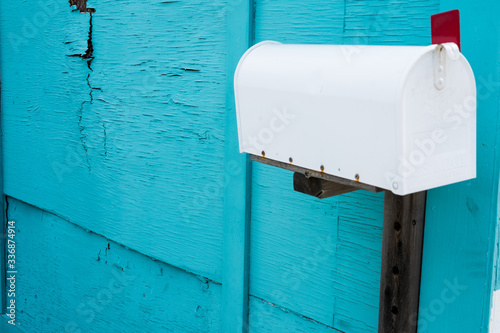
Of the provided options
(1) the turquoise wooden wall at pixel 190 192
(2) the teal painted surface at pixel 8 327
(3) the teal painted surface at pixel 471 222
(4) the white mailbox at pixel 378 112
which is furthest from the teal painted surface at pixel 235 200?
(2) the teal painted surface at pixel 8 327

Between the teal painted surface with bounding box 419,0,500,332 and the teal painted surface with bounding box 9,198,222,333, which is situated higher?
the teal painted surface with bounding box 419,0,500,332

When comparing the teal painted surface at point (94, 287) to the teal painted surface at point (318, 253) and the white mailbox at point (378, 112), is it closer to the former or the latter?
the teal painted surface at point (318, 253)

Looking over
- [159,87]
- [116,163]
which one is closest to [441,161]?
[159,87]

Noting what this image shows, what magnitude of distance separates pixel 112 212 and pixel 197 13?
951 mm

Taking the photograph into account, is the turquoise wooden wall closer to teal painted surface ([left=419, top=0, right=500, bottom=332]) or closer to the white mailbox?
teal painted surface ([left=419, top=0, right=500, bottom=332])

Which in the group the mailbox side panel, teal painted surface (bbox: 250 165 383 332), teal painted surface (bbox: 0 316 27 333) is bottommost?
teal painted surface (bbox: 0 316 27 333)

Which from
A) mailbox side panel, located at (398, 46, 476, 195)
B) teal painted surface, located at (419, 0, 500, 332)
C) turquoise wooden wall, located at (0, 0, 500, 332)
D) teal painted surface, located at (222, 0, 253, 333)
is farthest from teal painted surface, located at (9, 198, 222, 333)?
mailbox side panel, located at (398, 46, 476, 195)

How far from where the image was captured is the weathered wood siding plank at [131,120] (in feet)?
6.47

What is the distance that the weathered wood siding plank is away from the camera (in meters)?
1.97

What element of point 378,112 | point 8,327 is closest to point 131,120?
point 378,112

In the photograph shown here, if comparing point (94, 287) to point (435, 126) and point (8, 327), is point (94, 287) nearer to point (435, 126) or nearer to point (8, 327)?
point (8, 327)

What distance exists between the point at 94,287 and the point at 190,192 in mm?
900

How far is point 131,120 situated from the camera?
228 centimetres

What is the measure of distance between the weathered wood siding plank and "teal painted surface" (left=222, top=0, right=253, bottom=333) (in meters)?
0.06
